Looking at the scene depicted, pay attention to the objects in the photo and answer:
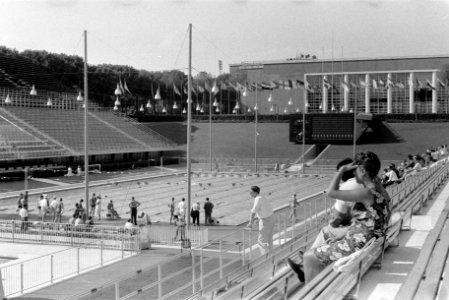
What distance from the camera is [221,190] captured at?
43.5 m

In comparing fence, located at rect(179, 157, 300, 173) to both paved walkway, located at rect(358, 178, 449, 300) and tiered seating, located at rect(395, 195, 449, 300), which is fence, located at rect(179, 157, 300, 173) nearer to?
paved walkway, located at rect(358, 178, 449, 300)

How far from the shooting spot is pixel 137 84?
11694cm

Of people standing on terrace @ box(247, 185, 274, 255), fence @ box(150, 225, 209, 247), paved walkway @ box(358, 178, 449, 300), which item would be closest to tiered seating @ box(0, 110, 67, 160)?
fence @ box(150, 225, 209, 247)

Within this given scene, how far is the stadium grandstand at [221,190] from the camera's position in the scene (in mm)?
7188

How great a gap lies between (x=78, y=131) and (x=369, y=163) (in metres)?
60.7

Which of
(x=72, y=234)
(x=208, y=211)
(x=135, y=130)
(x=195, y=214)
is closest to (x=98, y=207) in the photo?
(x=195, y=214)

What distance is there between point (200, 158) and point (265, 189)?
1146 inches

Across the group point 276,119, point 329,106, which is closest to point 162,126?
point 276,119

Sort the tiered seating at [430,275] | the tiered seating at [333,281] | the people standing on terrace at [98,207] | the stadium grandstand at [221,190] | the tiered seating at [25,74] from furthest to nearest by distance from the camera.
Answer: the tiered seating at [25,74] → the people standing on terrace at [98,207] → the stadium grandstand at [221,190] → the tiered seating at [333,281] → the tiered seating at [430,275]

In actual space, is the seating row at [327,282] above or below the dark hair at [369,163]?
below

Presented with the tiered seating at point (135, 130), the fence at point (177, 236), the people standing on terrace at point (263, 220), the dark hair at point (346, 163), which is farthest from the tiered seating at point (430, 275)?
the tiered seating at point (135, 130)

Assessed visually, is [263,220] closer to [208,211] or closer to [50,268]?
[50,268]

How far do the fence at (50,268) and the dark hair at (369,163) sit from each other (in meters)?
12.0

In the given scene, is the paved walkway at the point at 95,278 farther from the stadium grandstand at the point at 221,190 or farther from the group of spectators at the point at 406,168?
the group of spectators at the point at 406,168
